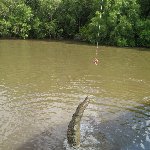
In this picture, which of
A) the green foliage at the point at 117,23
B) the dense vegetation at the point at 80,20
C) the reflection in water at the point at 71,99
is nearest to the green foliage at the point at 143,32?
the dense vegetation at the point at 80,20

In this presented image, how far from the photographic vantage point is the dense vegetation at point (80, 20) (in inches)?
1656

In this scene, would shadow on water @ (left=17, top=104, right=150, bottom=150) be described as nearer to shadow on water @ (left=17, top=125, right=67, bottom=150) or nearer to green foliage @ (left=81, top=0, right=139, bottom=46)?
shadow on water @ (left=17, top=125, right=67, bottom=150)

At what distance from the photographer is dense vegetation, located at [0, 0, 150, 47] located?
42062 mm

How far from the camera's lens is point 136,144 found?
1371 cm

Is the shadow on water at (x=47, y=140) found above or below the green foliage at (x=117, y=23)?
below

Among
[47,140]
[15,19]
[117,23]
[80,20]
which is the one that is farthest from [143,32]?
[47,140]

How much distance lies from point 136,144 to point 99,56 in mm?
20514

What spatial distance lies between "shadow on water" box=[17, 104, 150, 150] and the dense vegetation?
26312 millimetres

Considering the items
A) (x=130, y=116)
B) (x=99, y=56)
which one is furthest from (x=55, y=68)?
(x=130, y=116)

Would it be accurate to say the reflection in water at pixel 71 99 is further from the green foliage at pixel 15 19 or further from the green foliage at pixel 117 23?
the green foliage at pixel 15 19

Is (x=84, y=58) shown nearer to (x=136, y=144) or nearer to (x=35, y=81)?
(x=35, y=81)

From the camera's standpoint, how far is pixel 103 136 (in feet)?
47.0

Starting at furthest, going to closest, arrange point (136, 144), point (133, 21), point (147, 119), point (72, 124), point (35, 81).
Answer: point (133, 21) → point (35, 81) → point (147, 119) → point (136, 144) → point (72, 124)

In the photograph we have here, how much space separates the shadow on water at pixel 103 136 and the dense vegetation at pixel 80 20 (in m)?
26.3
